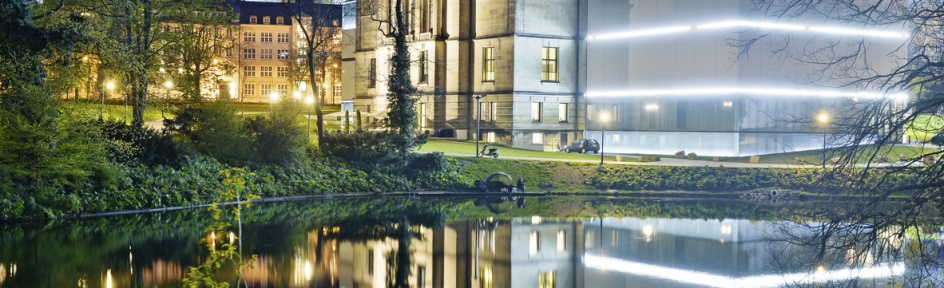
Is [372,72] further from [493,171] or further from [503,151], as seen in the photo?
[493,171]

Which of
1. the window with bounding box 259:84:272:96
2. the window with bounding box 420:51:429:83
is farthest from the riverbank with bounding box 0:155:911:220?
the window with bounding box 259:84:272:96

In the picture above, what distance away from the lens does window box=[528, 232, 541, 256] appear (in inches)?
1113

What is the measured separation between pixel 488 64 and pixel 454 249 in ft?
134

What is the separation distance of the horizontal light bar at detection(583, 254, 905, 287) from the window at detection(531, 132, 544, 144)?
135 feet

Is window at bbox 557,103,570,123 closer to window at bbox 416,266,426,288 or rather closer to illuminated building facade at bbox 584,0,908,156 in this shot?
illuminated building facade at bbox 584,0,908,156

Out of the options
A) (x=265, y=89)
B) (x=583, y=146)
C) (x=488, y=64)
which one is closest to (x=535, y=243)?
(x=583, y=146)

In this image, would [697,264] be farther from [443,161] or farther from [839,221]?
[443,161]

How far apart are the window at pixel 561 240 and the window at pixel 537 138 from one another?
1369 inches

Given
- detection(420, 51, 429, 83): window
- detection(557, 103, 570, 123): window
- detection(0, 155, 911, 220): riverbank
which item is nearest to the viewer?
detection(0, 155, 911, 220): riverbank

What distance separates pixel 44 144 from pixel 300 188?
1301 centimetres

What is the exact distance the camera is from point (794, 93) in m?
57.5

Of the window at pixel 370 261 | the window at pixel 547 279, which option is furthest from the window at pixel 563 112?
the window at pixel 547 279

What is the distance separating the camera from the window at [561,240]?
28984 mm

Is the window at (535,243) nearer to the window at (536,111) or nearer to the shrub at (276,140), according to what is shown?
the shrub at (276,140)
